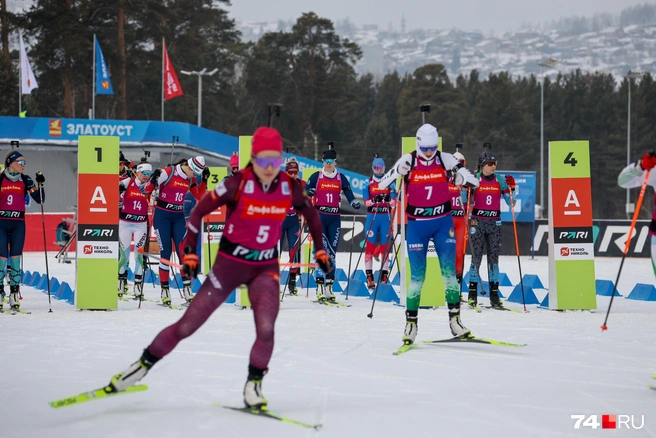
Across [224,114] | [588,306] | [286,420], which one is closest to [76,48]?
[224,114]

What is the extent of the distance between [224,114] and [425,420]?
62.9 m

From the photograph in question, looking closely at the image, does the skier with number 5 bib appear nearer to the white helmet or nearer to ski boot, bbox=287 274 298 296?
the white helmet

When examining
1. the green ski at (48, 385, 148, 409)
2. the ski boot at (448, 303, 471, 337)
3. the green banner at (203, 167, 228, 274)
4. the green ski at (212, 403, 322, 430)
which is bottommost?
the green ski at (212, 403, 322, 430)

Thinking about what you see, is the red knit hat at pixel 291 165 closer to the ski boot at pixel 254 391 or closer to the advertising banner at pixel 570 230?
the advertising banner at pixel 570 230

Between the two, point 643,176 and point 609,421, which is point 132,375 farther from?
point 643,176

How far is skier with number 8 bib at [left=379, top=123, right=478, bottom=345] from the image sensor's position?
9.11 metres

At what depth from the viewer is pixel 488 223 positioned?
13.3 m

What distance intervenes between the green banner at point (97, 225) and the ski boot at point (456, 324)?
17.8 feet

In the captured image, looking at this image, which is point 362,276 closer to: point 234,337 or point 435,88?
point 234,337

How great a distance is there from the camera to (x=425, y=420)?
591cm

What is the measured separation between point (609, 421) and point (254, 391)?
94.5 inches

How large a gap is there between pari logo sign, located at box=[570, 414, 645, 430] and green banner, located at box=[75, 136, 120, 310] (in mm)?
8166

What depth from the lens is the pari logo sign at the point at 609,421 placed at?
580 cm

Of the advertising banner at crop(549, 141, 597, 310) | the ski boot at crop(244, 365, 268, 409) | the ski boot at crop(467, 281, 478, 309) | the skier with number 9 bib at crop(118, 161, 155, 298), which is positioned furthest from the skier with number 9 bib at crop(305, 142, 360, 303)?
the ski boot at crop(244, 365, 268, 409)
